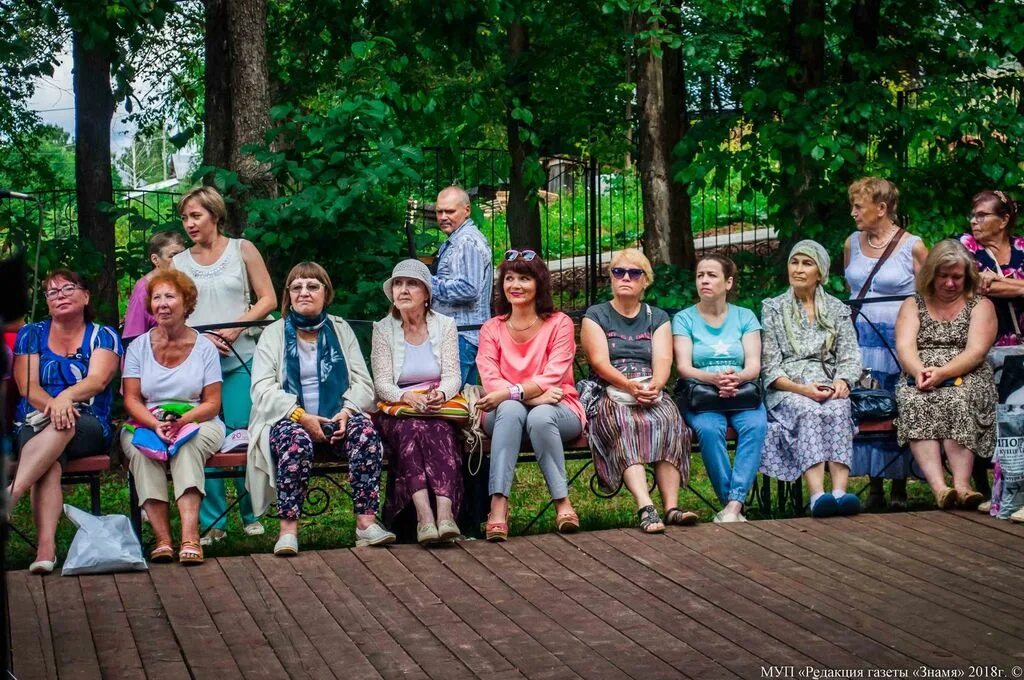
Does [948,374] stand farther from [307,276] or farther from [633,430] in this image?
[307,276]

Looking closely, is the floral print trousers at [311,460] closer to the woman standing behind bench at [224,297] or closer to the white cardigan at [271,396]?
the white cardigan at [271,396]

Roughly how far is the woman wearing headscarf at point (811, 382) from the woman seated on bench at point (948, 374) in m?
0.29

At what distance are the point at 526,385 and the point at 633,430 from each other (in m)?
0.56

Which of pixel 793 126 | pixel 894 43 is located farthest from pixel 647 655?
pixel 894 43

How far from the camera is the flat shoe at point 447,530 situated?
6.34m

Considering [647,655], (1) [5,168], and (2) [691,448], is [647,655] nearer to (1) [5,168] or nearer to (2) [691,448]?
(2) [691,448]

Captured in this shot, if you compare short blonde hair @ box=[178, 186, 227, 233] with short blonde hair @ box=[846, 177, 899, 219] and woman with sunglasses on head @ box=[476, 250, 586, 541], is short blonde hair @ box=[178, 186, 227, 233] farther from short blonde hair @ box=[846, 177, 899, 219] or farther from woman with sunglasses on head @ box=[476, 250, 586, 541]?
short blonde hair @ box=[846, 177, 899, 219]

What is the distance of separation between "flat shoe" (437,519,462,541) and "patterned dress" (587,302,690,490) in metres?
0.88

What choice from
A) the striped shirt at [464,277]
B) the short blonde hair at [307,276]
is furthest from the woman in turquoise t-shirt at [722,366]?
the short blonde hair at [307,276]

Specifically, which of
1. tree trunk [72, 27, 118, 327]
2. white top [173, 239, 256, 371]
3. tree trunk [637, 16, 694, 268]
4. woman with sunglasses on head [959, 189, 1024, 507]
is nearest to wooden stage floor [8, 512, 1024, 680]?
woman with sunglasses on head [959, 189, 1024, 507]

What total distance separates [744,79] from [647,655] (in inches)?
440

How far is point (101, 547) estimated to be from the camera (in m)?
5.98

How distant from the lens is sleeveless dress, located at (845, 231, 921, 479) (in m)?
7.38

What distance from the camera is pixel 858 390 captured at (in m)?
7.41
